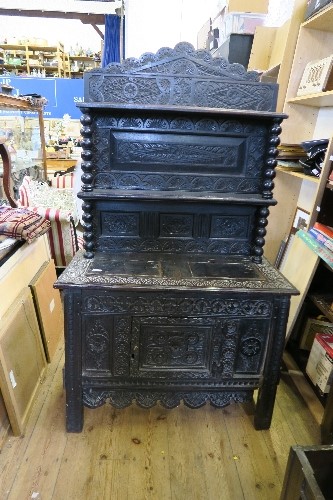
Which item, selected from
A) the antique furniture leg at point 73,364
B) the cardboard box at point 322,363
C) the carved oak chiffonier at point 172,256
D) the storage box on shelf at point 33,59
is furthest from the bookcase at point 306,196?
the storage box on shelf at point 33,59

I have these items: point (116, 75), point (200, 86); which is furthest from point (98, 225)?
point (200, 86)

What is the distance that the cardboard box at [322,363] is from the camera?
5.20 ft

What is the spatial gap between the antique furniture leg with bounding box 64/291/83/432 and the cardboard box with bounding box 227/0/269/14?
2121 millimetres

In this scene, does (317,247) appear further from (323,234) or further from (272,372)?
(272,372)

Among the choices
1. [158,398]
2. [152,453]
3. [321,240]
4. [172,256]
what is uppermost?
[321,240]

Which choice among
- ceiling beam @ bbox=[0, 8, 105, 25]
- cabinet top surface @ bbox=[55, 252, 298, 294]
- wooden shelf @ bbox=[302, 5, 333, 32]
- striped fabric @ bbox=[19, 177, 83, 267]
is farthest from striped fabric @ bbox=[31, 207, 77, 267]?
ceiling beam @ bbox=[0, 8, 105, 25]

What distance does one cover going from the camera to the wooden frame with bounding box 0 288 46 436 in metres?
1.38

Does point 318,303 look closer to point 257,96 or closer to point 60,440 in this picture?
point 257,96

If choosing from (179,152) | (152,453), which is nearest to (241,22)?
(179,152)

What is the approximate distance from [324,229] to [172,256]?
2.64ft

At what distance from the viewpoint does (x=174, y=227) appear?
5.27 ft

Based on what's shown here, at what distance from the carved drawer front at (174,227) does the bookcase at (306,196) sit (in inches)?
16.6

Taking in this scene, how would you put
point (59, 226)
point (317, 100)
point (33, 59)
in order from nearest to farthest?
point (317, 100) → point (59, 226) → point (33, 59)

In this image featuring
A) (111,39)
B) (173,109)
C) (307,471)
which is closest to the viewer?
(307,471)
